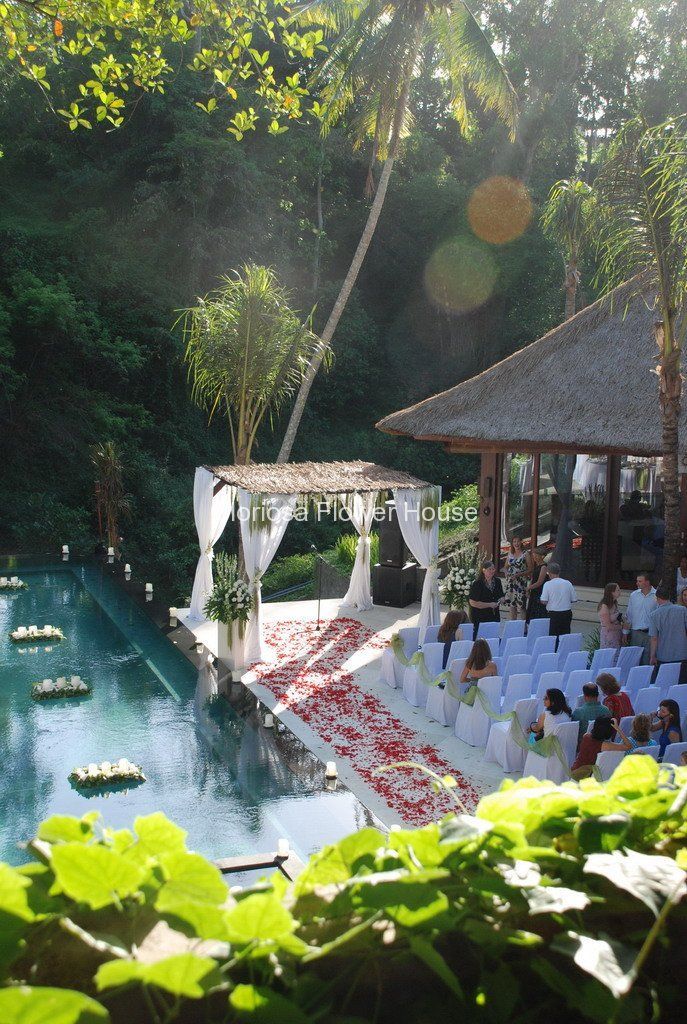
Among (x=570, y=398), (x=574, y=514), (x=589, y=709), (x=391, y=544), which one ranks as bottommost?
(x=589, y=709)

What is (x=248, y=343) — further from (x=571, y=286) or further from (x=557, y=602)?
(x=571, y=286)

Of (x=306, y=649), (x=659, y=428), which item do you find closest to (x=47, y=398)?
(x=306, y=649)

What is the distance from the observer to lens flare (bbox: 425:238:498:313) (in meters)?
30.2

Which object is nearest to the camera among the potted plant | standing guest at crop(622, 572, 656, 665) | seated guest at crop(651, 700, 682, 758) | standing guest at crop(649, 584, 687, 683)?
seated guest at crop(651, 700, 682, 758)

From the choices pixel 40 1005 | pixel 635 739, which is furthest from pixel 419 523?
pixel 40 1005

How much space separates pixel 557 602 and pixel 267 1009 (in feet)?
A: 35.1

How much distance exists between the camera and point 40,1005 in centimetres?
104

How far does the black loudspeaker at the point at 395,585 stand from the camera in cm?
1595

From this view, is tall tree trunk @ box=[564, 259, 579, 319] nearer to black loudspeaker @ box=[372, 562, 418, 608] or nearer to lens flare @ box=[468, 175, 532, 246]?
lens flare @ box=[468, 175, 532, 246]

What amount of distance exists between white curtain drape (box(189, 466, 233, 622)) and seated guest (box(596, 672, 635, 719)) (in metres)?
7.41

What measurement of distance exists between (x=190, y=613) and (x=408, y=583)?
12.3 ft

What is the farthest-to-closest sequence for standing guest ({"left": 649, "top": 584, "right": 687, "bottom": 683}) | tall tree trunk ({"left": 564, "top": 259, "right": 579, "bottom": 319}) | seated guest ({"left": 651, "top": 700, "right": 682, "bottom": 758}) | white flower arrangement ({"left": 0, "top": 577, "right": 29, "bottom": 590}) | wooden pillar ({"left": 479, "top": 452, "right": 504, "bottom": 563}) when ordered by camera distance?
tall tree trunk ({"left": 564, "top": 259, "right": 579, "bottom": 319})
white flower arrangement ({"left": 0, "top": 577, "right": 29, "bottom": 590})
wooden pillar ({"left": 479, "top": 452, "right": 504, "bottom": 563})
standing guest ({"left": 649, "top": 584, "right": 687, "bottom": 683})
seated guest ({"left": 651, "top": 700, "right": 682, "bottom": 758})

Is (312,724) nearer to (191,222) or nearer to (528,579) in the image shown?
(528,579)

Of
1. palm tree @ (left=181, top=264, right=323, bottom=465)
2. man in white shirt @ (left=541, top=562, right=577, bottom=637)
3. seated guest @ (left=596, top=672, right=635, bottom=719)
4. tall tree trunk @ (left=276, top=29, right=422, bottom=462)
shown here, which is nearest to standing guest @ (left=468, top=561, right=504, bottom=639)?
man in white shirt @ (left=541, top=562, right=577, bottom=637)
